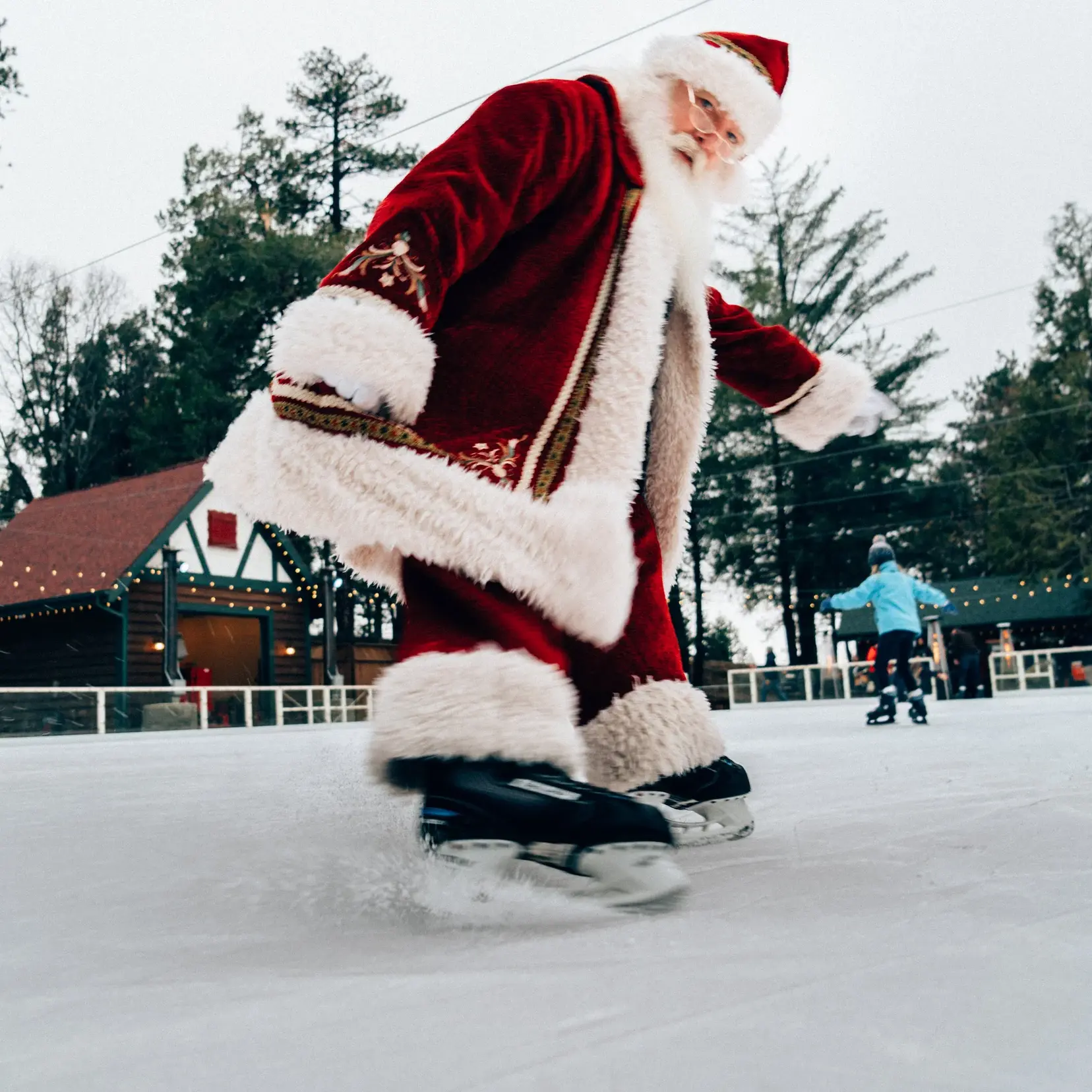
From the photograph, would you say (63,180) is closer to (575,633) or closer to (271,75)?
(271,75)

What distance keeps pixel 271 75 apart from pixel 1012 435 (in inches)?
749

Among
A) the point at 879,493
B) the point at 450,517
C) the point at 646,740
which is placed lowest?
the point at 646,740

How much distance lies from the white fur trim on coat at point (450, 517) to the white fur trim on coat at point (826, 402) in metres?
0.90

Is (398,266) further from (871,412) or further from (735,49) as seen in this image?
(871,412)

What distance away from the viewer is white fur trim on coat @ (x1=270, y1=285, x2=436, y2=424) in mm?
1237

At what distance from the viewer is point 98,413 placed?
24.0m

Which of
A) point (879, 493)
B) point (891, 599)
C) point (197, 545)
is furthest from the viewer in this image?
point (879, 493)

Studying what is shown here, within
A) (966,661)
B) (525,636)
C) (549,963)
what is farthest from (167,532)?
(549,963)

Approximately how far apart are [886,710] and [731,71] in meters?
5.38

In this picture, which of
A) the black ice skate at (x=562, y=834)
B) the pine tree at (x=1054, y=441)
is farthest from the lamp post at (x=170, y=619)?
the pine tree at (x=1054, y=441)

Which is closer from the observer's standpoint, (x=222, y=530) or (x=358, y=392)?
(x=358, y=392)

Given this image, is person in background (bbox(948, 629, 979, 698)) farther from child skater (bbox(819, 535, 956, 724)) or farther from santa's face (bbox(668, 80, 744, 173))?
santa's face (bbox(668, 80, 744, 173))

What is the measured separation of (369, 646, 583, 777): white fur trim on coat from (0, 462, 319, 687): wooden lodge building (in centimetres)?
1448

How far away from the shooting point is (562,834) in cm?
108
